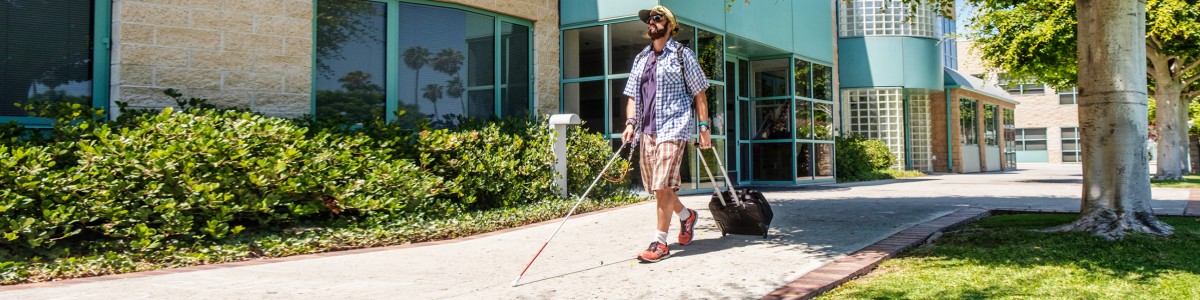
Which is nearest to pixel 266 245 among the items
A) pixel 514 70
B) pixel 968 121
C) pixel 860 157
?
pixel 514 70

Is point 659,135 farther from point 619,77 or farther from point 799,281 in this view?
point 619,77

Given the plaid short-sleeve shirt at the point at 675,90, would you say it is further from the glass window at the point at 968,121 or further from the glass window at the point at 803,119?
the glass window at the point at 968,121

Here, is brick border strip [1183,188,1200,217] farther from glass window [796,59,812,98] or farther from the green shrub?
glass window [796,59,812,98]

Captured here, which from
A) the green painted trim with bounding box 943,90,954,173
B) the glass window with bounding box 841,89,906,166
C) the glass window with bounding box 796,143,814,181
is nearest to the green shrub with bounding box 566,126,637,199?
the glass window with bounding box 796,143,814,181

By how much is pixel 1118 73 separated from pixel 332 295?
5789mm

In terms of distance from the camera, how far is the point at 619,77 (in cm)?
1028

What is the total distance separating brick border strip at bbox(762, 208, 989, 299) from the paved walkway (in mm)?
82

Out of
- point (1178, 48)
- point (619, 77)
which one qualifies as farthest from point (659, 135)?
point (1178, 48)

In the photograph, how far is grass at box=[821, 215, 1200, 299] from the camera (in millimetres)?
3779

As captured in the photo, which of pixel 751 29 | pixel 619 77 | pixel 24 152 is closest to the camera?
pixel 24 152

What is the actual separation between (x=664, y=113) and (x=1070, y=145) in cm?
4746

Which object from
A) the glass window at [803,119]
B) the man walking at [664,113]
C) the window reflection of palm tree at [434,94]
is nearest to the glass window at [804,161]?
the glass window at [803,119]

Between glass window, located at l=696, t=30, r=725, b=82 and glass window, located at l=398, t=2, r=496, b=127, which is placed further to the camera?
glass window, located at l=696, t=30, r=725, b=82

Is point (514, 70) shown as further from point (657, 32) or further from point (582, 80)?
A: point (657, 32)
